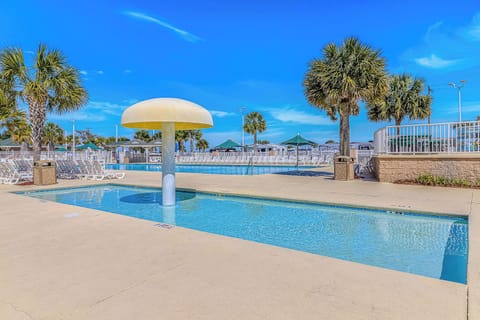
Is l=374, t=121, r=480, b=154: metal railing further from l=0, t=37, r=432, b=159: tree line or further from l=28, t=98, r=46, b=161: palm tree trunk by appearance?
l=28, t=98, r=46, b=161: palm tree trunk

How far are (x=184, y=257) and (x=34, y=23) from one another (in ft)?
67.8

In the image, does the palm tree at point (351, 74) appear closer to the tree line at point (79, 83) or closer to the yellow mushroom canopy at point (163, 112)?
the tree line at point (79, 83)

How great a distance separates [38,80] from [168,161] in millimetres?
8449

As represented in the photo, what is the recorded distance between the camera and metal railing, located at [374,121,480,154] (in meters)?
10.2

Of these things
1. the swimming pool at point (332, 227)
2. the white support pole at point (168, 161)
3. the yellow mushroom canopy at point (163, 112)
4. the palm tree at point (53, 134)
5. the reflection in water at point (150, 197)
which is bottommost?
the swimming pool at point (332, 227)

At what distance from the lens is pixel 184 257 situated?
3.46m

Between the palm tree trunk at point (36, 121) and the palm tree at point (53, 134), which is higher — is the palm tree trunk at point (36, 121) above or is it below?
below

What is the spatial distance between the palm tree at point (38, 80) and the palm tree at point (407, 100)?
21.3 m

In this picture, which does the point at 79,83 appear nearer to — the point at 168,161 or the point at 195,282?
the point at 168,161

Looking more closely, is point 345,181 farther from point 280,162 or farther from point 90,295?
point 280,162

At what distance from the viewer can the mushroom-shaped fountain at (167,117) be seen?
6.41 meters

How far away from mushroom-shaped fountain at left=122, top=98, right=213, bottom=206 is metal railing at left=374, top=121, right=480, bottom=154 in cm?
798

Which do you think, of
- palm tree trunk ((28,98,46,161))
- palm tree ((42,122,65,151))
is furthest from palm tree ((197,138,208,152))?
palm tree trunk ((28,98,46,161))

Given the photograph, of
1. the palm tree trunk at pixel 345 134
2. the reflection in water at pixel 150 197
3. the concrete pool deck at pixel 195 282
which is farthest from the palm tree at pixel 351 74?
the concrete pool deck at pixel 195 282
